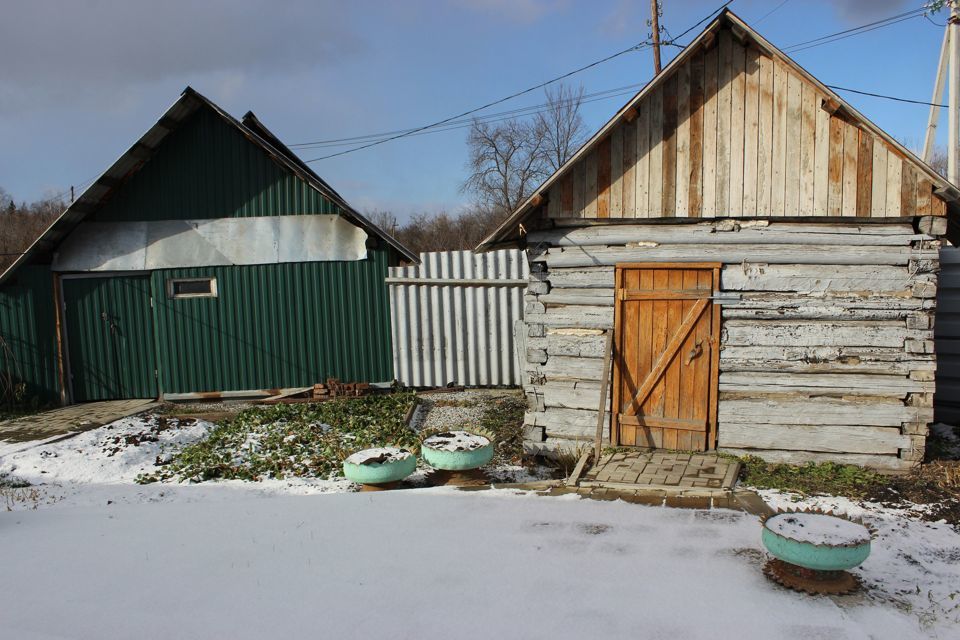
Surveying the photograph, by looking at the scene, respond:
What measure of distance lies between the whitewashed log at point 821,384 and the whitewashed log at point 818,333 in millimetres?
373

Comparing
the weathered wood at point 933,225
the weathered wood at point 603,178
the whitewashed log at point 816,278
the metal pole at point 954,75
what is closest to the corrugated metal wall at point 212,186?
the weathered wood at point 603,178

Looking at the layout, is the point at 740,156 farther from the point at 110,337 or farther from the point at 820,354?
the point at 110,337

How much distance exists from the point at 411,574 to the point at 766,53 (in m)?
6.80

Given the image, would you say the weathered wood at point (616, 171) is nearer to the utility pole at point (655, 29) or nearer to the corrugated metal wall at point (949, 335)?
the corrugated metal wall at point (949, 335)

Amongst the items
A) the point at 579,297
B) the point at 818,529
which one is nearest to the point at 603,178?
the point at 579,297

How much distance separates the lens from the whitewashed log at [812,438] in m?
7.63

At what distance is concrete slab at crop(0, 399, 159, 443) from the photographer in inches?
401

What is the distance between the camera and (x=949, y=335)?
9148mm

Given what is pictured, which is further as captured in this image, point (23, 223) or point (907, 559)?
point (23, 223)

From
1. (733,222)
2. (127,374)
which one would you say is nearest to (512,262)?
(733,222)

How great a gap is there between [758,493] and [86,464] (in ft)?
27.1

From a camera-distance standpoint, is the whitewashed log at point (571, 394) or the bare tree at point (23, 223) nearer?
the whitewashed log at point (571, 394)

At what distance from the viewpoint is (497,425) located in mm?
10039

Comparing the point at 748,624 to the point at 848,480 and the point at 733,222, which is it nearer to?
the point at 848,480
